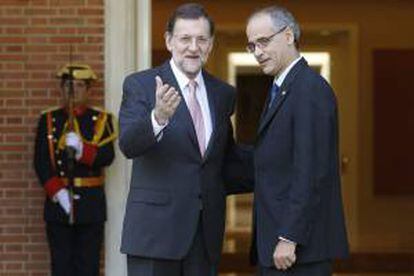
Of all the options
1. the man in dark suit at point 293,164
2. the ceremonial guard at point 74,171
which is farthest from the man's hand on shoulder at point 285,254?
the ceremonial guard at point 74,171

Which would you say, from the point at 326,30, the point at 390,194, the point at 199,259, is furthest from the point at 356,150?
the point at 199,259

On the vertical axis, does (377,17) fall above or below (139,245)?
above

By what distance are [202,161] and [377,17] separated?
965 cm

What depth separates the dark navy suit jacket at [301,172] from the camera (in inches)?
141

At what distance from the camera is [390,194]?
13.4 m

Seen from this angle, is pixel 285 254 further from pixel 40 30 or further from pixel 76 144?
pixel 40 30

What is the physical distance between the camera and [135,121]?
11.7ft

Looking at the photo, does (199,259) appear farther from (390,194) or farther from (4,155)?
(390,194)

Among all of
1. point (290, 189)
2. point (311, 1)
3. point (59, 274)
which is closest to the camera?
point (290, 189)

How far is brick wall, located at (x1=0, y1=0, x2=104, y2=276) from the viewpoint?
259 inches

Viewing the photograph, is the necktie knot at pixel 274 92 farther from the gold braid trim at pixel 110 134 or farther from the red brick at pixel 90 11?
the red brick at pixel 90 11

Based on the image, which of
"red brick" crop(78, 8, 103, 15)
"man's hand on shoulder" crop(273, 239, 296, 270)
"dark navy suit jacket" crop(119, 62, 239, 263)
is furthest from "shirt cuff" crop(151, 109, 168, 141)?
"red brick" crop(78, 8, 103, 15)

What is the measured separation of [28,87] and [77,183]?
0.73 metres

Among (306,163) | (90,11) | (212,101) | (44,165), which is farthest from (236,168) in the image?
(90,11)
